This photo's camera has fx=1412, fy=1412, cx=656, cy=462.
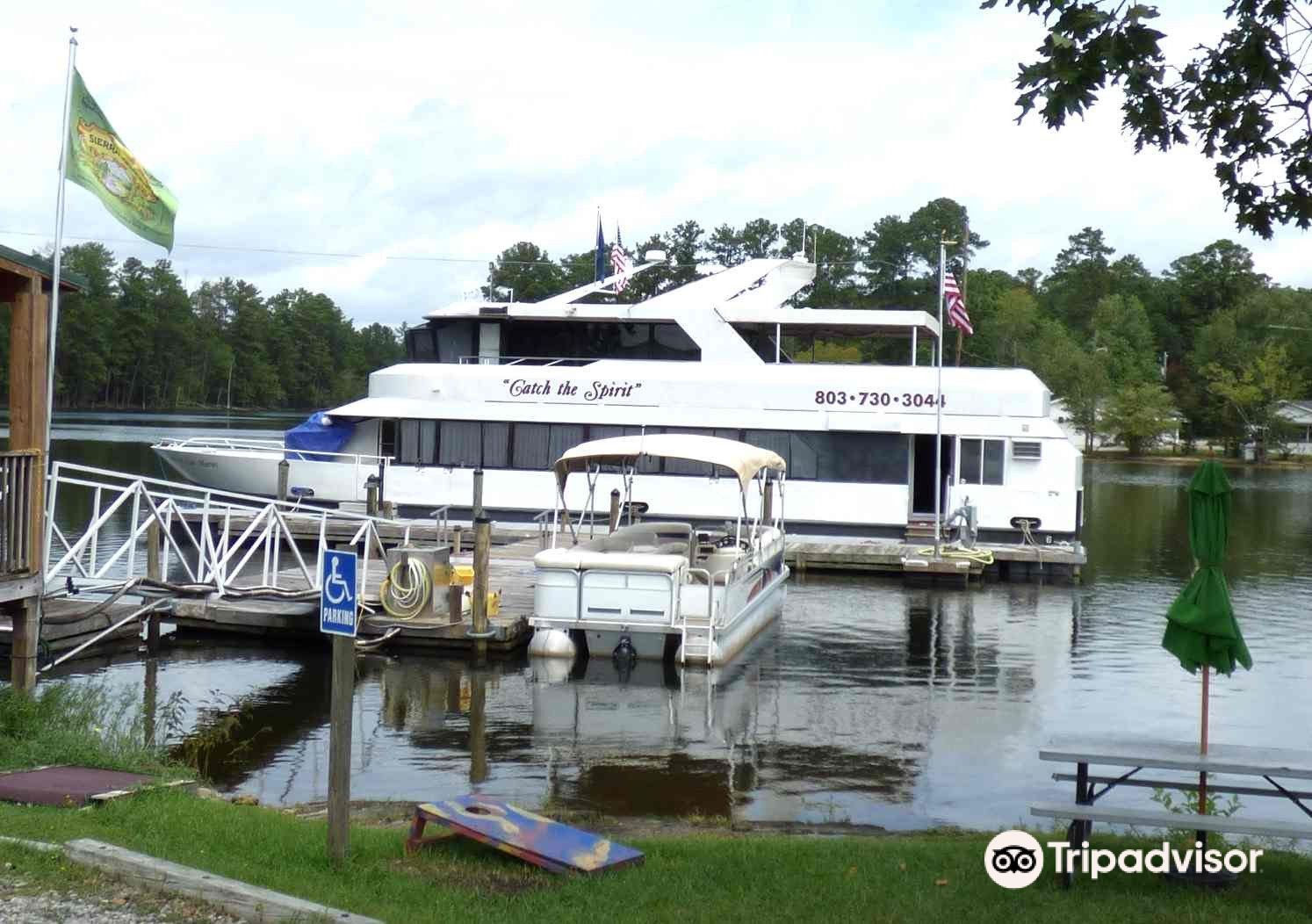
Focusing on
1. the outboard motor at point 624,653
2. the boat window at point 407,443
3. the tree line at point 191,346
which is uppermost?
the tree line at point 191,346

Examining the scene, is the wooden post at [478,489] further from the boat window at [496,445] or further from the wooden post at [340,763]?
the wooden post at [340,763]

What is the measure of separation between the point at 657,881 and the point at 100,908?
2.77m

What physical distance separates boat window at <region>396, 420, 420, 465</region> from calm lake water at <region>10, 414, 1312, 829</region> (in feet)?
31.6

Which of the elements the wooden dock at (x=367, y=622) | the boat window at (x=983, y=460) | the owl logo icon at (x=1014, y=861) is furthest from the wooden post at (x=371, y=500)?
the owl logo icon at (x=1014, y=861)

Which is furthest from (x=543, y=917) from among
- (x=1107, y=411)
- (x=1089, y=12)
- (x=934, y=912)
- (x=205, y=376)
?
(x=205, y=376)

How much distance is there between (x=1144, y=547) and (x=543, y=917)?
30.8 metres

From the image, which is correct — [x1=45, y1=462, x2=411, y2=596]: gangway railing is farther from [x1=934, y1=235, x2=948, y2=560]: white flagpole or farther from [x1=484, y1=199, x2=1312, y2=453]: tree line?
[x1=484, y1=199, x2=1312, y2=453]: tree line

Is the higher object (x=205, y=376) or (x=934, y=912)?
(x=205, y=376)

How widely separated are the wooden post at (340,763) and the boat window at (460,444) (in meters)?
22.6

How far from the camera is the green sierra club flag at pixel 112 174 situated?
1351cm

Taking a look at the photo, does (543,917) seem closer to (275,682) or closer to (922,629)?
(275,682)

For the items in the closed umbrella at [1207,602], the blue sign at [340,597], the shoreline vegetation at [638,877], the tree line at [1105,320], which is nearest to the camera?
the shoreline vegetation at [638,877]

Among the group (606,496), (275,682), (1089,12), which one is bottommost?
(275,682)

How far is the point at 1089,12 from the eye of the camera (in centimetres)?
712
